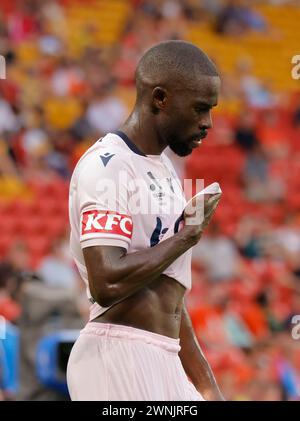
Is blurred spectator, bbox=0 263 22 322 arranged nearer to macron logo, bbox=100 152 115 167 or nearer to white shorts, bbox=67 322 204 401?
white shorts, bbox=67 322 204 401

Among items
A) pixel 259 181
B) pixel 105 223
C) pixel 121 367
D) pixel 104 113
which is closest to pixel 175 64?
pixel 105 223

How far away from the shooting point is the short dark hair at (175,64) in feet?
12.8

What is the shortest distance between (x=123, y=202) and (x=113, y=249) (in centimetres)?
18

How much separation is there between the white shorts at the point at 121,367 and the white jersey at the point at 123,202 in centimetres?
12

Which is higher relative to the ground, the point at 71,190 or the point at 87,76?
the point at 87,76

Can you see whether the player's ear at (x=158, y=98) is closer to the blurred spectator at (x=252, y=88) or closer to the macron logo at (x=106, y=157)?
the macron logo at (x=106, y=157)

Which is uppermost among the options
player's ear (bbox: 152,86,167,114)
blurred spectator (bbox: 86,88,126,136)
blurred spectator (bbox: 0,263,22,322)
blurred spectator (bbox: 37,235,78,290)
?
blurred spectator (bbox: 86,88,126,136)

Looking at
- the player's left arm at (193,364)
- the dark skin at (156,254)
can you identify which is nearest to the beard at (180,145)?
the dark skin at (156,254)

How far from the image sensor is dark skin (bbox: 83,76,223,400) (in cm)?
370

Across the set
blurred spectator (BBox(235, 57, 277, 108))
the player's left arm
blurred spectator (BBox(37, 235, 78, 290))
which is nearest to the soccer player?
the player's left arm
